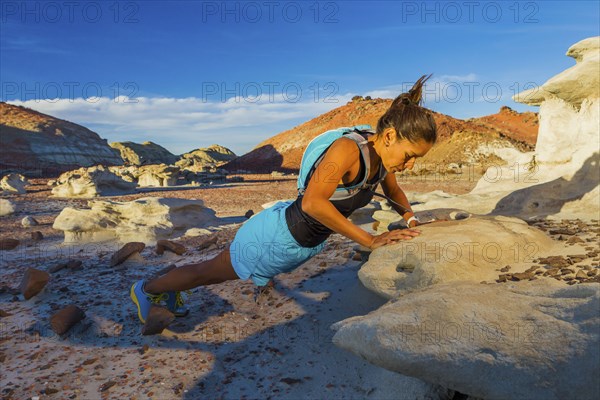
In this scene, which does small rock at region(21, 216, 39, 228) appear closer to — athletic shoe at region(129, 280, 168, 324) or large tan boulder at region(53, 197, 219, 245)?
large tan boulder at region(53, 197, 219, 245)

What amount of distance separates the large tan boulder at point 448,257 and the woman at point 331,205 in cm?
31

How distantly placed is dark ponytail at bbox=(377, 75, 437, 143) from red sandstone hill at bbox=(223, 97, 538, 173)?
1238 inches

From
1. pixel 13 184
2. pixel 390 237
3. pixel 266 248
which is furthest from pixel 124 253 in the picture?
pixel 13 184

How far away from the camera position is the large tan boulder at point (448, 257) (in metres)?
2.87

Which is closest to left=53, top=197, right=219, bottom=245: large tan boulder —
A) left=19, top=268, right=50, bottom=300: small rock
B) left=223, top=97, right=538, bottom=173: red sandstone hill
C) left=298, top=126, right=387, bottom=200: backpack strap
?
left=19, top=268, right=50, bottom=300: small rock

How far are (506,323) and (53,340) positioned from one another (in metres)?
3.28

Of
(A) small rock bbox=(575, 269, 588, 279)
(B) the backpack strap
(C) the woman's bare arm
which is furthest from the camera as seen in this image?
(C) the woman's bare arm

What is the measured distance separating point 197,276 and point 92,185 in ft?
48.5

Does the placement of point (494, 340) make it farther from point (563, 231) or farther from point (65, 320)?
point (65, 320)

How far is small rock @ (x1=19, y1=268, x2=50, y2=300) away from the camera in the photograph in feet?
13.5

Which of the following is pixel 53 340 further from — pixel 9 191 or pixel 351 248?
pixel 9 191

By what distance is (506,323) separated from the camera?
1850 mm

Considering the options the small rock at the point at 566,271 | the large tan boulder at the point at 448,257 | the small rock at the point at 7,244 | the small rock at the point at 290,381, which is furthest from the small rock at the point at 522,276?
the small rock at the point at 7,244

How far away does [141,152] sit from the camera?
6244cm
